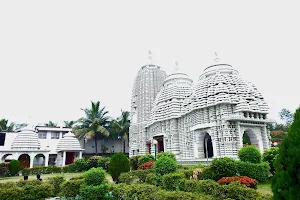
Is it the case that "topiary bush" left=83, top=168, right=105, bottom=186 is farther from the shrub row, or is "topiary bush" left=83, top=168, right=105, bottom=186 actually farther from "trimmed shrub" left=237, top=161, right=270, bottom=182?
"trimmed shrub" left=237, top=161, right=270, bottom=182

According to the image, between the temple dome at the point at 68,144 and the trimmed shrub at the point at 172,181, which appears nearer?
the trimmed shrub at the point at 172,181

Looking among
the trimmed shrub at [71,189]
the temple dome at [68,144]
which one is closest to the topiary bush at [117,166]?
the trimmed shrub at [71,189]

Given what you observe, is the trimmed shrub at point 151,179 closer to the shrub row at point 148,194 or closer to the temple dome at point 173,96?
the shrub row at point 148,194

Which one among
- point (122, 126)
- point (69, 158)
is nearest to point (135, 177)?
point (69, 158)

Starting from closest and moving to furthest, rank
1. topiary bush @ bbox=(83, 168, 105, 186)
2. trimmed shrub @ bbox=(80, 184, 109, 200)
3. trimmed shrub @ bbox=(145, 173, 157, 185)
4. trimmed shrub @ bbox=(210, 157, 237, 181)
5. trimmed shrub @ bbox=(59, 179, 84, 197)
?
trimmed shrub @ bbox=(80, 184, 109, 200) < topiary bush @ bbox=(83, 168, 105, 186) < trimmed shrub @ bbox=(59, 179, 84, 197) < trimmed shrub @ bbox=(210, 157, 237, 181) < trimmed shrub @ bbox=(145, 173, 157, 185)

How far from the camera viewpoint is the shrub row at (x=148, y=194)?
6.53 m

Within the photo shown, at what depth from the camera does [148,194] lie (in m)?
7.76

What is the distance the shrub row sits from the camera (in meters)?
6.53

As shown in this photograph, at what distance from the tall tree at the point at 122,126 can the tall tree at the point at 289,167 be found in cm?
4113

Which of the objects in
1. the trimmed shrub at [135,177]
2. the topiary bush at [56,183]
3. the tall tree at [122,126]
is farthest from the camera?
the tall tree at [122,126]

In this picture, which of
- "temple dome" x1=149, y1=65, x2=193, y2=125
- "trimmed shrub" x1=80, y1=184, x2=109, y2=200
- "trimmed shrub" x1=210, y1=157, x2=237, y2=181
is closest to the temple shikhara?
"temple dome" x1=149, y1=65, x2=193, y2=125

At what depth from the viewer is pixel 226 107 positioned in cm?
2136

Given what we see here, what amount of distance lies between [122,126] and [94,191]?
114 ft

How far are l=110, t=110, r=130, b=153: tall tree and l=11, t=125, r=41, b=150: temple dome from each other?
15054 millimetres
